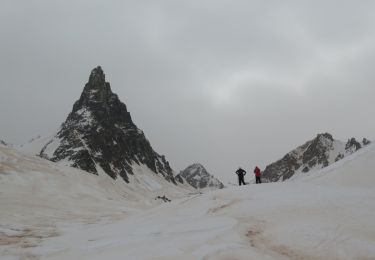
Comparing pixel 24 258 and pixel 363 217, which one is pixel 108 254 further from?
pixel 363 217

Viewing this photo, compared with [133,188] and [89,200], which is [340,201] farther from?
[133,188]

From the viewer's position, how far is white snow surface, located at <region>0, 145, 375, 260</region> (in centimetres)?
1238

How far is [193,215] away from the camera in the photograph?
18.9m

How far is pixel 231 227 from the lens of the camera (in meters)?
14.9

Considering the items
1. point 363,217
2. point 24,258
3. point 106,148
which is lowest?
point 24,258

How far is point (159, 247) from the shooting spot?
Result: 1323 cm

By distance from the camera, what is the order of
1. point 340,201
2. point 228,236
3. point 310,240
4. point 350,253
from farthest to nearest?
point 340,201
point 228,236
point 310,240
point 350,253

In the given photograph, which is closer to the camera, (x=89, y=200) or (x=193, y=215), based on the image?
(x=193, y=215)

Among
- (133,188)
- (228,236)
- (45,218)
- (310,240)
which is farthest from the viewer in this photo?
(133,188)

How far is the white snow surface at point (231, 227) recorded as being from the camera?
12383 mm

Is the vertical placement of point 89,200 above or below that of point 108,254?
above

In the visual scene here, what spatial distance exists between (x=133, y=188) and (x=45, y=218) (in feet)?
486

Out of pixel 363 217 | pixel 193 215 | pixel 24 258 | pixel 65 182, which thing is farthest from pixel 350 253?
pixel 65 182

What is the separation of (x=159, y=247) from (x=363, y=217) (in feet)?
21.7
